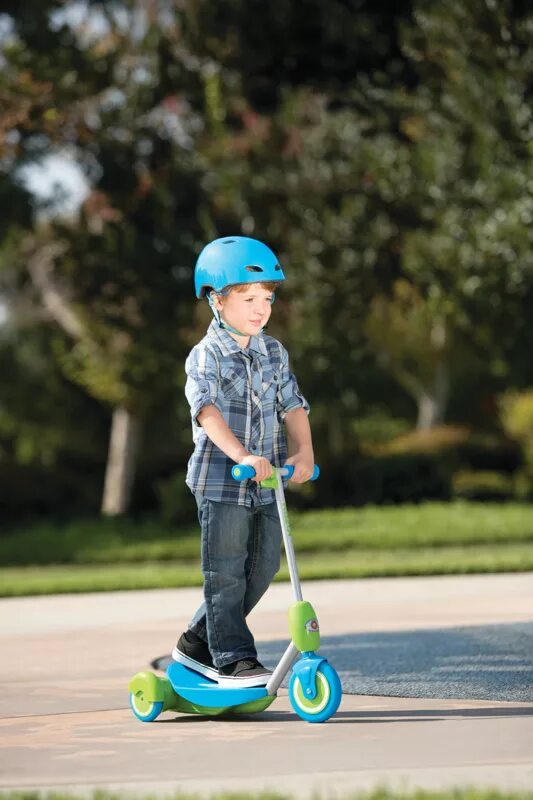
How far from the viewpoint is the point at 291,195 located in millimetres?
21938

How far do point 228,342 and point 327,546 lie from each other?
12469 mm

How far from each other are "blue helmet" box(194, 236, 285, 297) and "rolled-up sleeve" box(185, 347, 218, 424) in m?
0.26

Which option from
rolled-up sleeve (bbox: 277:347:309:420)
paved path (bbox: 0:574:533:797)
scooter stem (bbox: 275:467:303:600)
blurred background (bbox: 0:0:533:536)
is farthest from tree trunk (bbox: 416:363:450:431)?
scooter stem (bbox: 275:467:303:600)

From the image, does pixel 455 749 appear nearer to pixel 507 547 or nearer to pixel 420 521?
pixel 507 547

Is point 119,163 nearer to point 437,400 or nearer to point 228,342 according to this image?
point 437,400

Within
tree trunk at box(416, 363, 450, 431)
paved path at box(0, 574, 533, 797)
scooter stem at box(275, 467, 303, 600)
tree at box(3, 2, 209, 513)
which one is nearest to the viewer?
paved path at box(0, 574, 533, 797)

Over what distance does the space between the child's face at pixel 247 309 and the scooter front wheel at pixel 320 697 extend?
140cm

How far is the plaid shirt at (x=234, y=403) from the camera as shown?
6.07 meters

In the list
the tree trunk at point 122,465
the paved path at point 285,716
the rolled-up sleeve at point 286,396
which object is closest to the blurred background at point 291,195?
the tree trunk at point 122,465

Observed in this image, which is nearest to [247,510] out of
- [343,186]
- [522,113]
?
[522,113]

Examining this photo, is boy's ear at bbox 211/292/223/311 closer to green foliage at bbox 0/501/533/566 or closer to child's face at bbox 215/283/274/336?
child's face at bbox 215/283/274/336

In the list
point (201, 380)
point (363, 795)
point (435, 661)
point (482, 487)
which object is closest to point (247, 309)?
point (201, 380)

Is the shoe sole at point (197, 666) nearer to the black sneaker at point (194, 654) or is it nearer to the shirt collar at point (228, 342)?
the black sneaker at point (194, 654)

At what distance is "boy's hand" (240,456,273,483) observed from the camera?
580cm
